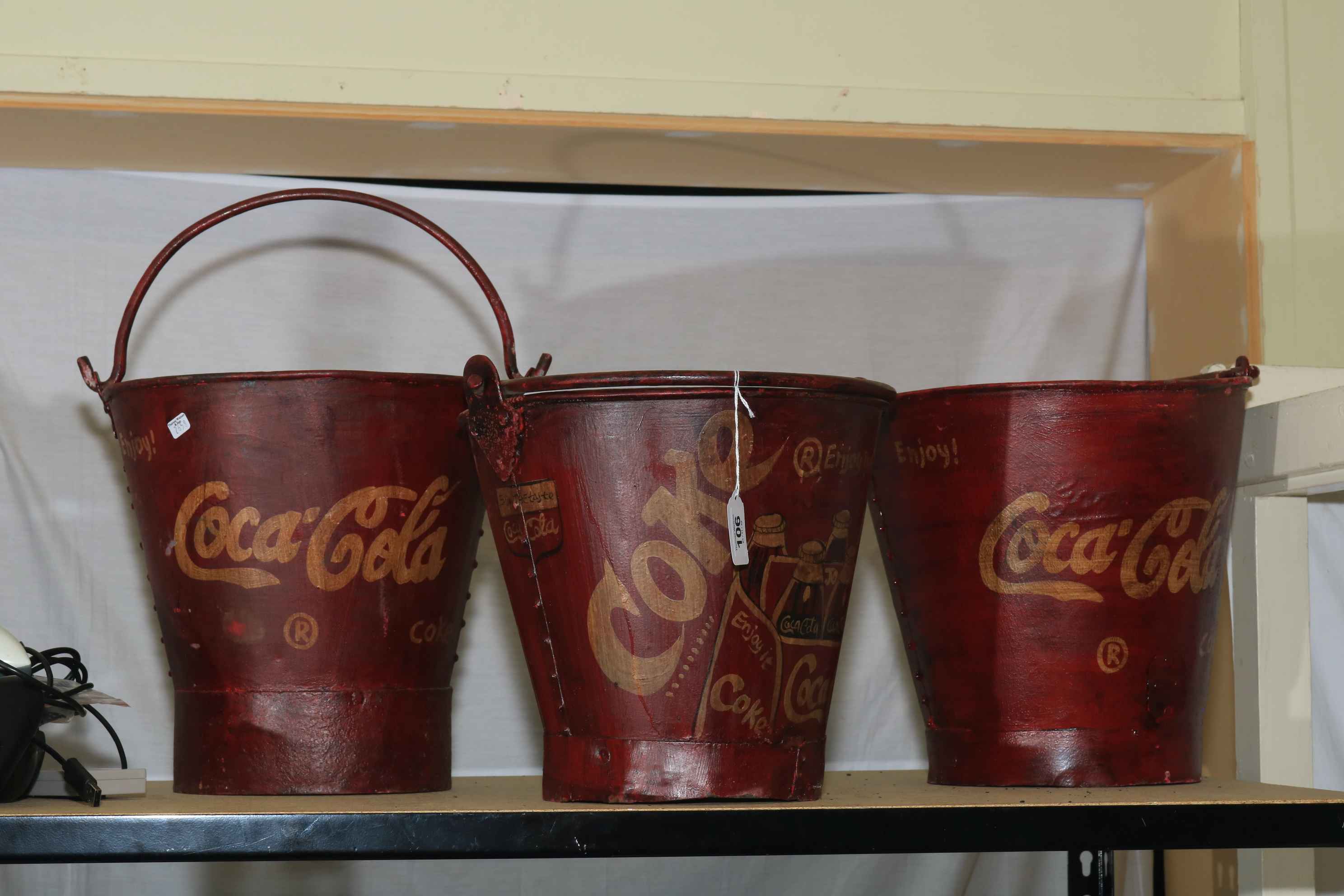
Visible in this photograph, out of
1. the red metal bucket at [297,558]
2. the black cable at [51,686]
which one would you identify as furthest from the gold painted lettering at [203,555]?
the black cable at [51,686]

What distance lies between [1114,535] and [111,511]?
1105mm

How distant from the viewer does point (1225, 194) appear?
1.52 m

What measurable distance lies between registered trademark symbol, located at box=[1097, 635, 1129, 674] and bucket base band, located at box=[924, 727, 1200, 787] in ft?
0.18

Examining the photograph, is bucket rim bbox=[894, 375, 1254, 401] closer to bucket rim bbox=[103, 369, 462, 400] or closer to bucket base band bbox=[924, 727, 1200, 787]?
bucket base band bbox=[924, 727, 1200, 787]

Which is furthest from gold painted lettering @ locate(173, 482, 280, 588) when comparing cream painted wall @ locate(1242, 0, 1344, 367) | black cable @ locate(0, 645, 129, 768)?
cream painted wall @ locate(1242, 0, 1344, 367)

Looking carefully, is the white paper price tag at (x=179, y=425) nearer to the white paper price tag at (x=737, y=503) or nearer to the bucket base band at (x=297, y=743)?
the bucket base band at (x=297, y=743)

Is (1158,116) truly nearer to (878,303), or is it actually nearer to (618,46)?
(878,303)

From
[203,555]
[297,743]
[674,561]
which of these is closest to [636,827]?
[674,561]

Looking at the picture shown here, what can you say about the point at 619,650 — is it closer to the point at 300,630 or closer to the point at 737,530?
the point at 737,530

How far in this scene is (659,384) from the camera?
3.25ft

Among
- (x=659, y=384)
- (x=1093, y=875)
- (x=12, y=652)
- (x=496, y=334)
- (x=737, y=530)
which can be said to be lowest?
(x=1093, y=875)

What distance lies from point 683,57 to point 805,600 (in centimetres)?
70

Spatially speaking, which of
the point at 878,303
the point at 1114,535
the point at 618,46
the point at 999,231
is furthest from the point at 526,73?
the point at 1114,535

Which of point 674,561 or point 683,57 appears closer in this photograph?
point 674,561
